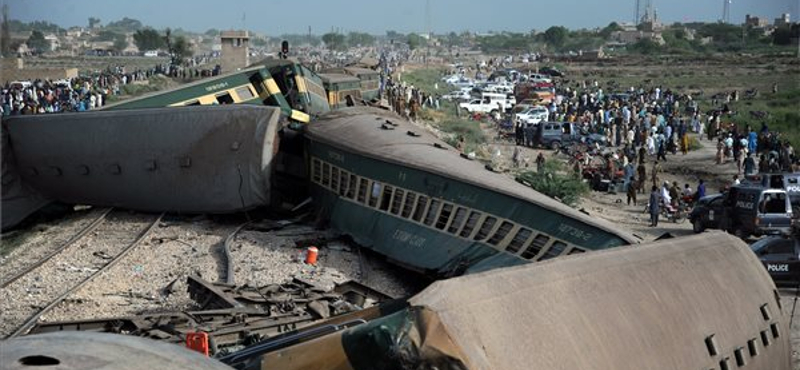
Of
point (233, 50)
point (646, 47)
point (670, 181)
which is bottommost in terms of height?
point (646, 47)

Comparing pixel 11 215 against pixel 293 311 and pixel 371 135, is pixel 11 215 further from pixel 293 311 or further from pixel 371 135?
pixel 293 311

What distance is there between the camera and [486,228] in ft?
57.8

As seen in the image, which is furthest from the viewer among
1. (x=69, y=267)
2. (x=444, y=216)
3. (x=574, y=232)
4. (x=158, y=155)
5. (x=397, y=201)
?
(x=158, y=155)

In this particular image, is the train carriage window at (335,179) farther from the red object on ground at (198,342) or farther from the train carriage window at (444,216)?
the red object on ground at (198,342)

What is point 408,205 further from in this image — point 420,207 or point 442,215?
point 442,215

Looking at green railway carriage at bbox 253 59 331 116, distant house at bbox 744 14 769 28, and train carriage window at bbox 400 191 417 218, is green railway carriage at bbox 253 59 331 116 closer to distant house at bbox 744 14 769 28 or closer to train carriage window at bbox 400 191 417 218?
train carriage window at bbox 400 191 417 218

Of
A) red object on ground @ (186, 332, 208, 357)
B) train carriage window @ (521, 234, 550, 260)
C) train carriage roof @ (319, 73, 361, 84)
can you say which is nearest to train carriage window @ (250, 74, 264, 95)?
train carriage roof @ (319, 73, 361, 84)

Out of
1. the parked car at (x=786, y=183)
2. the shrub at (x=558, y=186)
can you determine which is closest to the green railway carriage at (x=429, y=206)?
the shrub at (x=558, y=186)

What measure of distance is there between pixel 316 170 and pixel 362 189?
2.71 m

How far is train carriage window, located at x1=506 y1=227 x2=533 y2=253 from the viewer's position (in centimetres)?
1670

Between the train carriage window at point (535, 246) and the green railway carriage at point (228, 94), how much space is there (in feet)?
35.4

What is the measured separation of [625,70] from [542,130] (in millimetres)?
77238

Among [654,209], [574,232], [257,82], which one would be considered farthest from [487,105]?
[574,232]

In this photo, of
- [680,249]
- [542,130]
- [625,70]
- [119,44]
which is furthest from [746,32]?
[680,249]
